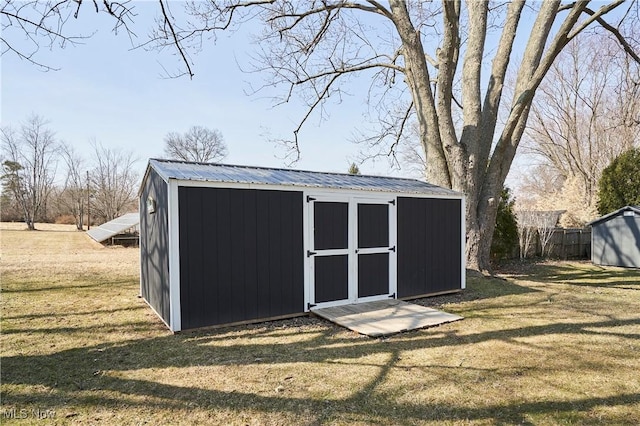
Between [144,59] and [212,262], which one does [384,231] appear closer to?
[212,262]

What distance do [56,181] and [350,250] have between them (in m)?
32.0

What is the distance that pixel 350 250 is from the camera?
5.63 meters

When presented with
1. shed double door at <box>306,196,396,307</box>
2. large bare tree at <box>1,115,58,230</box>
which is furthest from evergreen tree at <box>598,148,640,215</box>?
large bare tree at <box>1,115,58,230</box>

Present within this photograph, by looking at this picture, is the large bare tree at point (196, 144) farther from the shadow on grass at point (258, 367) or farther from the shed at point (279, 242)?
the shadow on grass at point (258, 367)

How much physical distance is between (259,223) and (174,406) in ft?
8.23

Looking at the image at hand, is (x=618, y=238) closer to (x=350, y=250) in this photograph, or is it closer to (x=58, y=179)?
(x=350, y=250)

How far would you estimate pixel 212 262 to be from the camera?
14.7 feet

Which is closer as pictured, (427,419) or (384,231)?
(427,419)

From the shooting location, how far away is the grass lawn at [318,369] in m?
2.58

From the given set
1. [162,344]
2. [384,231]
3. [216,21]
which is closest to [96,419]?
[162,344]

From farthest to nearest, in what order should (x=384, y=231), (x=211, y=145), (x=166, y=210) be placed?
1. (x=211, y=145)
2. (x=384, y=231)
3. (x=166, y=210)

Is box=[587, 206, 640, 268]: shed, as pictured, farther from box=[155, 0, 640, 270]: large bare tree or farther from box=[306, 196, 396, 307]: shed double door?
box=[306, 196, 396, 307]: shed double door

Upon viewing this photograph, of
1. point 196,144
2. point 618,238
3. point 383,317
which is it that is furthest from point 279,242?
point 196,144

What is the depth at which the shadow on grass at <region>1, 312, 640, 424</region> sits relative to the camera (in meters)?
2.63
